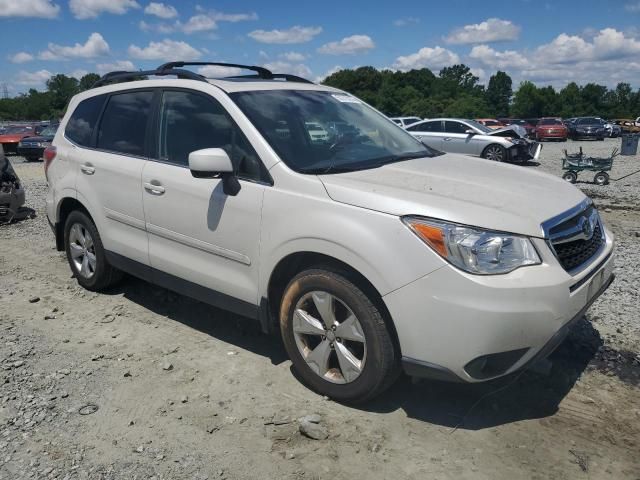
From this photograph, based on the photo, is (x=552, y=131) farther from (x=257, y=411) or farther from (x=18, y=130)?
(x=257, y=411)

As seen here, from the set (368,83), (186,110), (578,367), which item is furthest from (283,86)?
(368,83)

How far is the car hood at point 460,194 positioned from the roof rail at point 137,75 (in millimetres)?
1609

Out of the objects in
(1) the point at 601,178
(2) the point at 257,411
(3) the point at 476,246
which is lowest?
(1) the point at 601,178

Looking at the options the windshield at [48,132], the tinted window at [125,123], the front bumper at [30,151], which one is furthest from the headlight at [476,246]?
the windshield at [48,132]

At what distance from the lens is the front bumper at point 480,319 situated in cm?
270

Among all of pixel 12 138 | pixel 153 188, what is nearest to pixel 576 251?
pixel 153 188

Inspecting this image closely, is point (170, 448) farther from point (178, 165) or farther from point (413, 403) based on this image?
point (178, 165)

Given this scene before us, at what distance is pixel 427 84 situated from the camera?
326 feet

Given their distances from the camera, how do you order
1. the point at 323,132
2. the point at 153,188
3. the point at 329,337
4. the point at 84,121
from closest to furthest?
the point at 329,337 → the point at 323,132 → the point at 153,188 → the point at 84,121

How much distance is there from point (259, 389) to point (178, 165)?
169cm

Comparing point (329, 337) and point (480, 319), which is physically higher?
point (480, 319)

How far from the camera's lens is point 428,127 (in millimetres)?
19406

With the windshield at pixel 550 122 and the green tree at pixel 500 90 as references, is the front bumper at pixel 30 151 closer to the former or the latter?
the windshield at pixel 550 122

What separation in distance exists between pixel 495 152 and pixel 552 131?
2160cm
